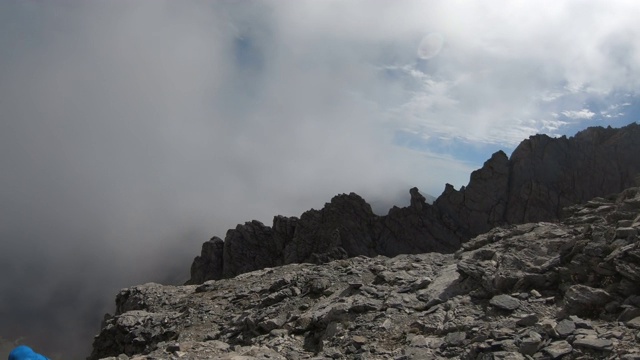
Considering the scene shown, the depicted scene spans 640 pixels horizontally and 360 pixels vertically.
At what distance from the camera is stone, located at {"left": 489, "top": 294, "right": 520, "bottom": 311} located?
1603 cm

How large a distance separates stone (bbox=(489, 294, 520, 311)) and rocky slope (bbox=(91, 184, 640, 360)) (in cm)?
4

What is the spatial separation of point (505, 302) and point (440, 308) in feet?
8.88

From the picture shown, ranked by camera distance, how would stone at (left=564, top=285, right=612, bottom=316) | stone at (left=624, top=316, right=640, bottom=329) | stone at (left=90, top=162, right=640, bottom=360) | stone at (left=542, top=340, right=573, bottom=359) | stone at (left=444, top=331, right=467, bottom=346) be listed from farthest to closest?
stone at (left=444, top=331, right=467, bottom=346)
stone at (left=564, top=285, right=612, bottom=316)
stone at (left=90, top=162, right=640, bottom=360)
stone at (left=624, top=316, right=640, bottom=329)
stone at (left=542, top=340, right=573, bottom=359)

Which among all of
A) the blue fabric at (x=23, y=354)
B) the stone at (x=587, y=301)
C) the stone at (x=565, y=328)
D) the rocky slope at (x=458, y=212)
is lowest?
the stone at (x=565, y=328)

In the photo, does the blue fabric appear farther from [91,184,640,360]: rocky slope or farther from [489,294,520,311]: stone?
[489,294,520,311]: stone

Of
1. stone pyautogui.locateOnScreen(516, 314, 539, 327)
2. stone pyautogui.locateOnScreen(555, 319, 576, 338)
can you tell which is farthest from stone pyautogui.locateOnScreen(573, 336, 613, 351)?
stone pyautogui.locateOnScreen(516, 314, 539, 327)

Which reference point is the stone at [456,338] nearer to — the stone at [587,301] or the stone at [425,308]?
the stone at [425,308]

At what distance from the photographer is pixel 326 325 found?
770 inches

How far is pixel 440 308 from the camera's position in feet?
59.4

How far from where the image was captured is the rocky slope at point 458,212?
72.9 m

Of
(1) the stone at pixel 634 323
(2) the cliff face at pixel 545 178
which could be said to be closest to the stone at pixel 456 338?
(1) the stone at pixel 634 323

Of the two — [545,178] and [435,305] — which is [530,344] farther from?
[545,178]

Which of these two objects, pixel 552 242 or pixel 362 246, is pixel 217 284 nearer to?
pixel 552 242

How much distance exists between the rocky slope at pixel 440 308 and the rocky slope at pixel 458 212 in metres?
44.8
